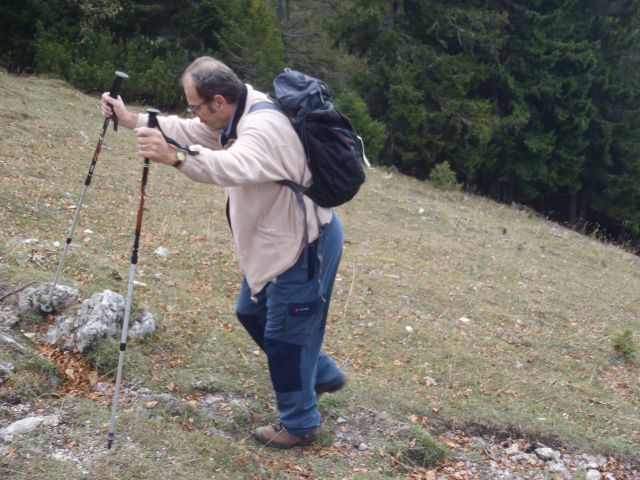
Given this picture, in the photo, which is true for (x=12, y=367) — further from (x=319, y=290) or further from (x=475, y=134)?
(x=475, y=134)

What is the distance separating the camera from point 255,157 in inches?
132

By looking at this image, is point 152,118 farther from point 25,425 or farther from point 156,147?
point 25,425

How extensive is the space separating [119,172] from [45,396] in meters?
6.89

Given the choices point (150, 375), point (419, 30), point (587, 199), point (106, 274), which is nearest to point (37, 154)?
point (106, 274)

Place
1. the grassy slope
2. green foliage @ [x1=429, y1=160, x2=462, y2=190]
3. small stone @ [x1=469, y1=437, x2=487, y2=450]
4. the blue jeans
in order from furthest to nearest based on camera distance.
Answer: green foliage @ [x1=429, y1=160, x2=462, y2=190]
the grassy slope
small stone @ [x1=469, y1=437, x2=487, y2=450]
the blue jeans

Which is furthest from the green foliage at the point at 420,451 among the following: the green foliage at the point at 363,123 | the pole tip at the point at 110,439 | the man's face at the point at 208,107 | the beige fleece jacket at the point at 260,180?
the green foliage at the point at 363,123

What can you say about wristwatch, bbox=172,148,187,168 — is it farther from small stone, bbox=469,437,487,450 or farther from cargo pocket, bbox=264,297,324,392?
small stone, bbox=469,437,487,450

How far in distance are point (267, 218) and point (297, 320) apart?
2.05ft

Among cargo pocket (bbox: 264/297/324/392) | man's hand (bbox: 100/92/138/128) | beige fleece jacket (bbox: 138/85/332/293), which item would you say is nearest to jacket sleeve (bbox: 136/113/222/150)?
beige fleece jacket (bbox: 138/85/332/293)

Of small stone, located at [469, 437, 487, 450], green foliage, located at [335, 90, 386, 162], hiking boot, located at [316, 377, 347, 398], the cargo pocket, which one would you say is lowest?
small stone, located at [469, 437, 487, 450]

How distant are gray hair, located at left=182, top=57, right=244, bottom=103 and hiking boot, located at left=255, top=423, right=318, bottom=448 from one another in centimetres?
209

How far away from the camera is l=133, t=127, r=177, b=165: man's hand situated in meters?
3.16

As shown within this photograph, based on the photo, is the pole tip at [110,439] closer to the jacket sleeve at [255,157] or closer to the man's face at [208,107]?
the jacket sleeve at [255,157]

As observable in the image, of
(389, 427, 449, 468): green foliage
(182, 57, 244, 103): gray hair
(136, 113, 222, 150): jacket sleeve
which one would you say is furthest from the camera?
(389, 427, 449, 468): green foliage
